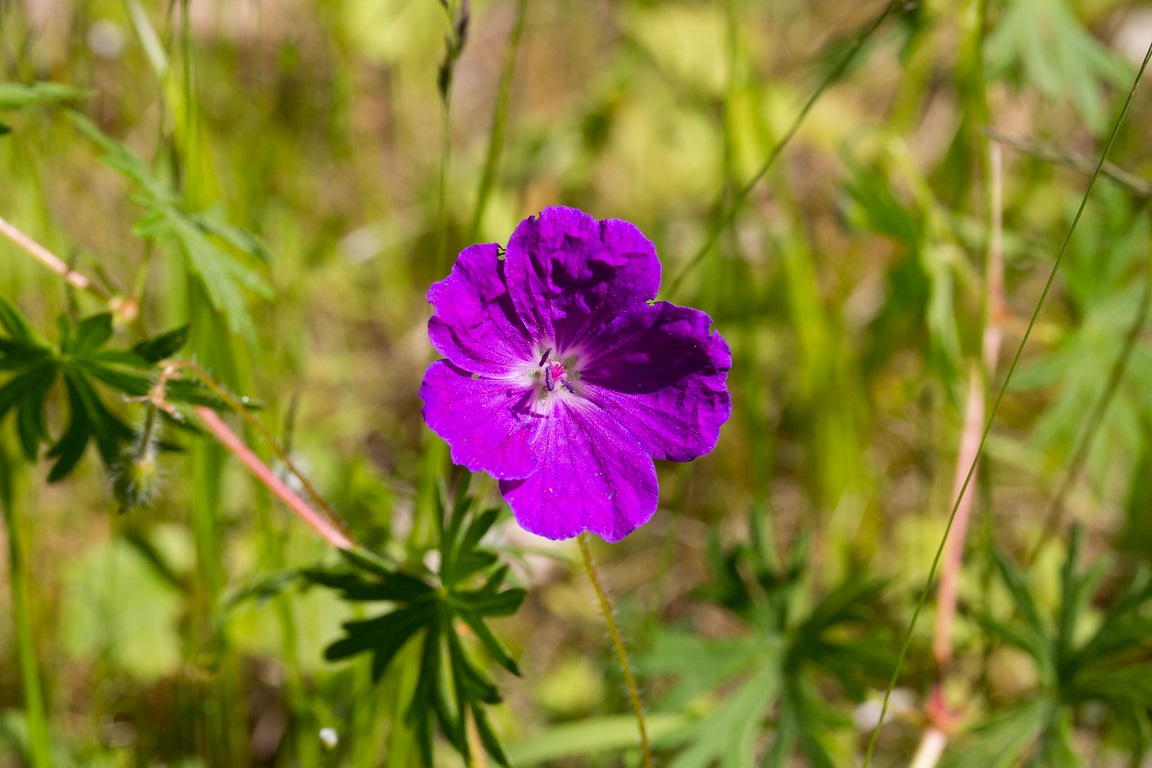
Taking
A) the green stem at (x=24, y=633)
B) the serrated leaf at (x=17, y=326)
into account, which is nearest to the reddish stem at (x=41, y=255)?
the serrated leaf at (x=17, y=326)

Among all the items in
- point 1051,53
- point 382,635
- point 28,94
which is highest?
point 1051,53

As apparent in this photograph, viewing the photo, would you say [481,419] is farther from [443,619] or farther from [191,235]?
[191,235]

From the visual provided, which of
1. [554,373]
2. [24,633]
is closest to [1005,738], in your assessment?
[554,373]

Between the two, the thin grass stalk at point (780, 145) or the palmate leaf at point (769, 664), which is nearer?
the thin grass stalk at point (780, 145)

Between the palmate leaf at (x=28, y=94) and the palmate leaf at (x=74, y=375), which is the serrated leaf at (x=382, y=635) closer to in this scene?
the palmate leaf at (x=74, y=375)

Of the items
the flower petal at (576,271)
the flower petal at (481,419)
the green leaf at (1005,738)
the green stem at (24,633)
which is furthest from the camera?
the green leaf at (1005,738)

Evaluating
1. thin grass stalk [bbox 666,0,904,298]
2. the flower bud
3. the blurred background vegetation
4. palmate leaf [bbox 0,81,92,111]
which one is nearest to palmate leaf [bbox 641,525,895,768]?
the blurred background vegetation
